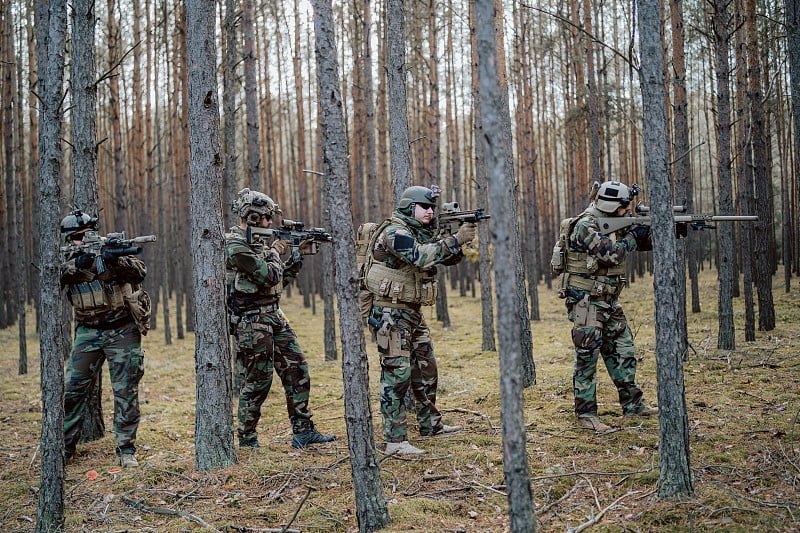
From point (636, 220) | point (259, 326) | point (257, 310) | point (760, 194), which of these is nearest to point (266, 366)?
point (259, 326)

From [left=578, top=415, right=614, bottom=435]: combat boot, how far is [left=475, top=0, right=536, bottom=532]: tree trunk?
294 centimetres

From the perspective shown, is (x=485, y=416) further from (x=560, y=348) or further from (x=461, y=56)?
(x=461, y=56)

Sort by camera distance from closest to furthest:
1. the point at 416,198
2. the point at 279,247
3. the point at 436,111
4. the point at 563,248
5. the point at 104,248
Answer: the point at 416,198 → the point at 104,248 → the point at 279,247 → the point at 563,248 → the point at 436,111

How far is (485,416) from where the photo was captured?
6.42 metres

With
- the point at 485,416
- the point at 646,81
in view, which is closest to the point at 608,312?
the point at 485,416

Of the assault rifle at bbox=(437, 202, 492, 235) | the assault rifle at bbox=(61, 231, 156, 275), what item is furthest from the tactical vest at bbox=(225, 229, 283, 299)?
the assault rifle at bbox=(437, 202, 492, 235)

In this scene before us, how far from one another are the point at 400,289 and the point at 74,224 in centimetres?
310

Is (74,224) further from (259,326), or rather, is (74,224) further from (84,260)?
(259,326)

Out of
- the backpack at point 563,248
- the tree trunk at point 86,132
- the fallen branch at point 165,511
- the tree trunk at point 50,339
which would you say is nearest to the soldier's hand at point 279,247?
the tree trunk at point 50,339

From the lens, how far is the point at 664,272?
3633mm

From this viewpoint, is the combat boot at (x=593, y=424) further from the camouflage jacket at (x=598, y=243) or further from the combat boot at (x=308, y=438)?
the combat boot at (x=308, y=438)

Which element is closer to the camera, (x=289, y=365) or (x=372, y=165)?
(x=289, y=365)

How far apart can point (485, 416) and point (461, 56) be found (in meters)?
20.5

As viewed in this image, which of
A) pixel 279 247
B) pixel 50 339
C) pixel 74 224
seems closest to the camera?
pixel 50 339
